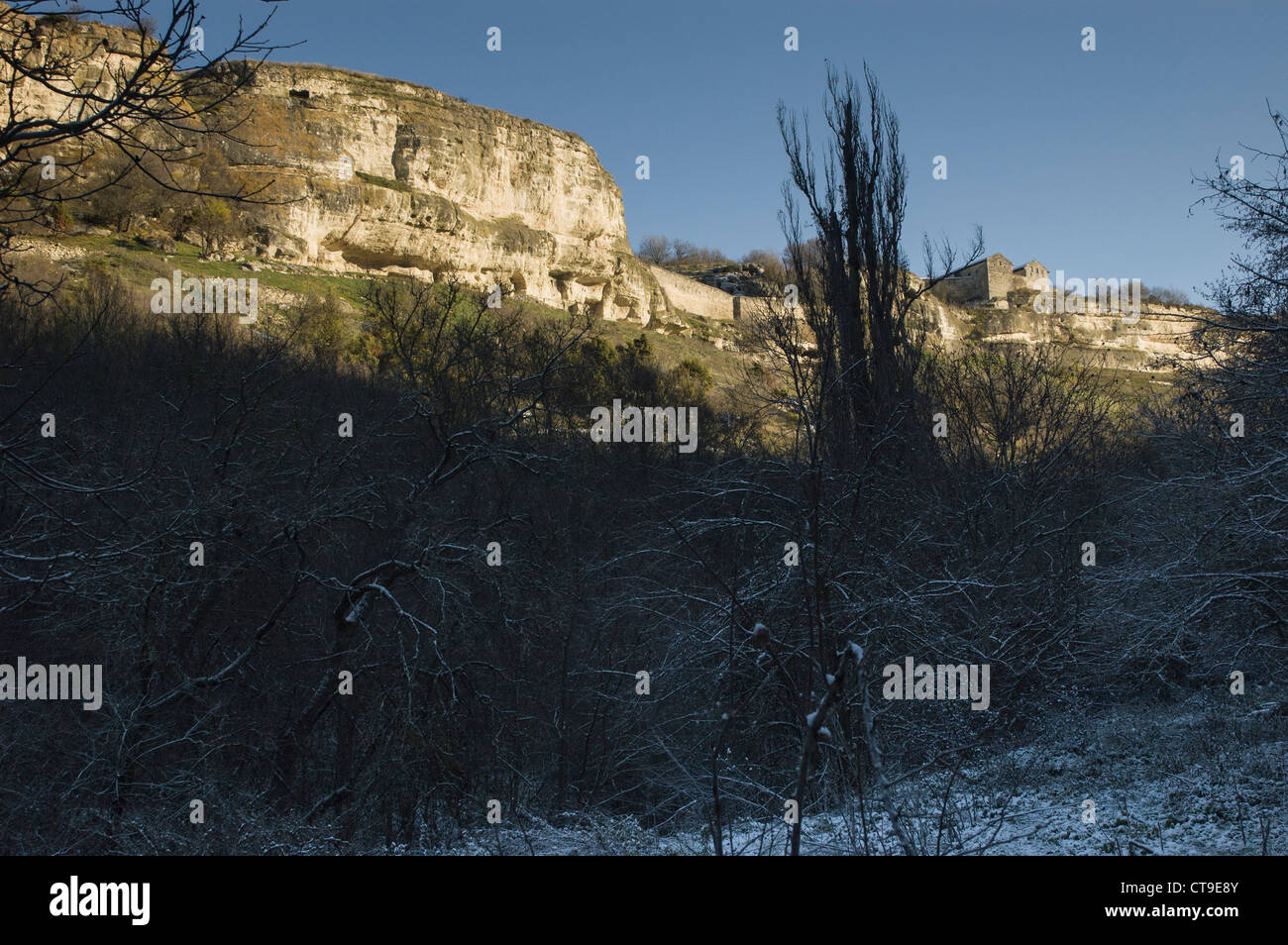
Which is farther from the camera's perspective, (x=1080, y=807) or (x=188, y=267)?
(x=188, y=267)

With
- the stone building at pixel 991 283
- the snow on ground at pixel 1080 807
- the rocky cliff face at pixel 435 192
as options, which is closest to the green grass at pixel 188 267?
the rocky cliff face at pixel 435 192

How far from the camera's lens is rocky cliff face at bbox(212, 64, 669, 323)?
3903cm

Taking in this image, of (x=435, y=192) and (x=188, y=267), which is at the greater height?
(x=435, y=192)

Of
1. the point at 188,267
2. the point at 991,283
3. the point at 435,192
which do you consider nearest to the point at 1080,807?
the point at 188,267

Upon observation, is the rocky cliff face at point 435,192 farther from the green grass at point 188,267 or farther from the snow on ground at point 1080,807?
the snow on ground at point 1080,807

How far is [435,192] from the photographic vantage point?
45.2 metres

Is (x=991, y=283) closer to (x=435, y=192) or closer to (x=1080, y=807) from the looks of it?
(x=435, y=192)

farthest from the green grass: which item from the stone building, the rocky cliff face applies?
the stone building

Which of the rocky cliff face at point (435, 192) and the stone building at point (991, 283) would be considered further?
the stone building at point (991, 283)

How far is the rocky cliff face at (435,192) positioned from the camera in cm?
3903

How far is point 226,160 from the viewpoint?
3672 centimetres

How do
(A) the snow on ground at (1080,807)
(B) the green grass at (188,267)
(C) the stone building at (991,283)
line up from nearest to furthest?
1. (A) the snow on ground at (1080,807)
2. (B) the green grass at (188,267)
3. (C) the stone building at (991,283)

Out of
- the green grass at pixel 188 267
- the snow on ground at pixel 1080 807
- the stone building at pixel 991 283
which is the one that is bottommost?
the snow on ground at pixel 1080 807
